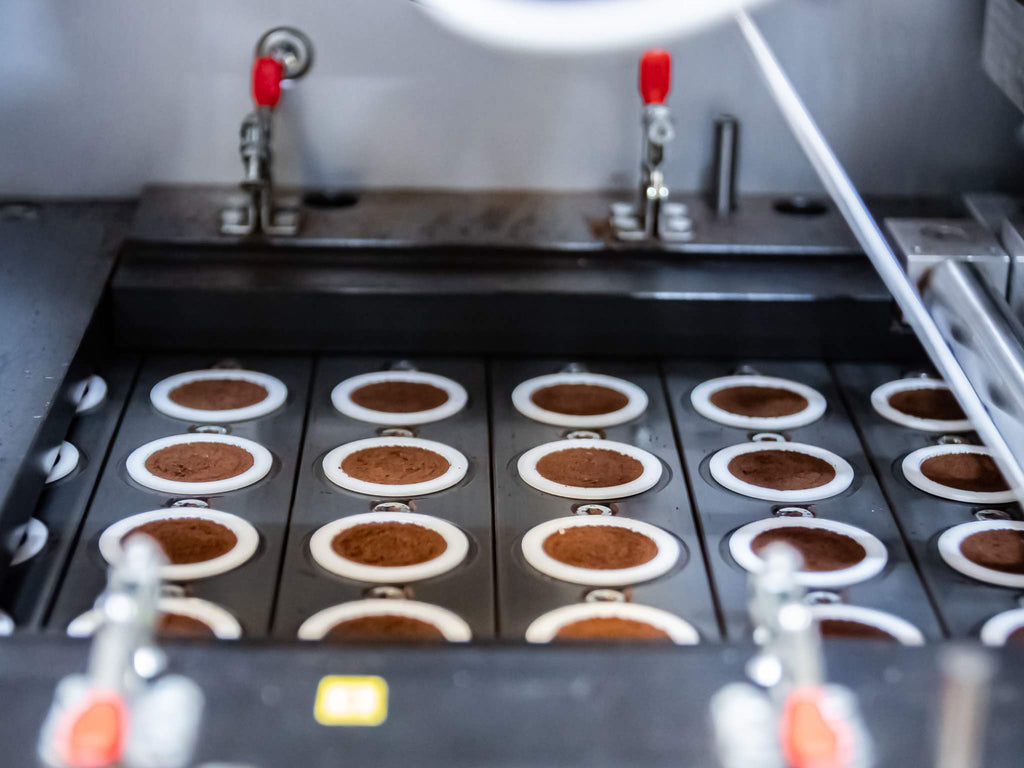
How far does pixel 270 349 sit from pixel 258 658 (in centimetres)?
121

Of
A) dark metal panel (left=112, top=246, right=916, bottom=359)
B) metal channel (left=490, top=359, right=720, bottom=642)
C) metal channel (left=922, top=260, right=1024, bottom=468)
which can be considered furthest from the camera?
dark metal panel (left=112, top=246, right=916, bottom=359)

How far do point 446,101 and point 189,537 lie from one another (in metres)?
1.27

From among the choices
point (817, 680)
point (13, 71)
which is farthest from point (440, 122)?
point (817, 680)

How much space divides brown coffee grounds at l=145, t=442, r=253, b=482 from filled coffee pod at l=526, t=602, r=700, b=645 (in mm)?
611

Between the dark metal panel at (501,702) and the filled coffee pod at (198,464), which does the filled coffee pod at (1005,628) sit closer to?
the dark metal panel at (501,702)

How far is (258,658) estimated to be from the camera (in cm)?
130

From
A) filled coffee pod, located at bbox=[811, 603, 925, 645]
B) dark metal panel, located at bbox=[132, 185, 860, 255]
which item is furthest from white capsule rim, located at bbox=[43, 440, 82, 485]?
filled coffee pod, located at bbox=[811, 603, 925, 645]

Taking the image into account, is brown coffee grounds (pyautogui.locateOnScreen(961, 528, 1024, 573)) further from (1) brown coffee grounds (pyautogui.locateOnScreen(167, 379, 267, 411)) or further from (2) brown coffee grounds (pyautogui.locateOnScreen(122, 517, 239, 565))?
(1) brown coffee grounds (pyautogui.locateOnScreen(167, 379, 267, 411))

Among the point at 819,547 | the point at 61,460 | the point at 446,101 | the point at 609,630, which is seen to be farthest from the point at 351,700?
the point at 446,101

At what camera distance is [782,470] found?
2.06m

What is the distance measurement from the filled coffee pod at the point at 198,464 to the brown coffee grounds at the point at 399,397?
0.79 ft

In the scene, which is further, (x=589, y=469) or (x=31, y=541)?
(x=589, y=469)

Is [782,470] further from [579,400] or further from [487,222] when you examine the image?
[487,222]

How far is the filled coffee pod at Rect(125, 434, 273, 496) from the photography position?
77.5 inches
